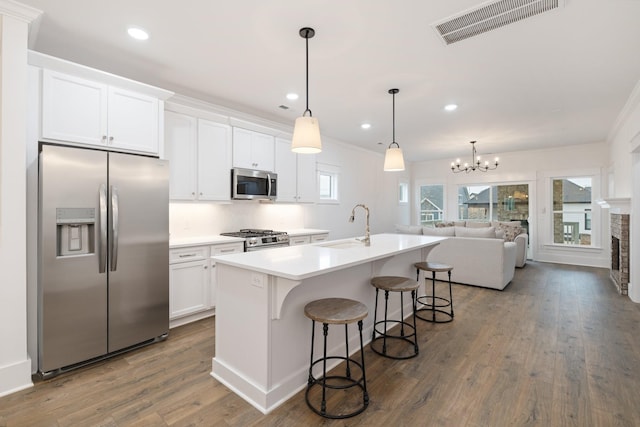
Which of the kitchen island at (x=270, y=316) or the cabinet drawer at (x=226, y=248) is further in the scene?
the cabinet drawer at (x=226, y=248)

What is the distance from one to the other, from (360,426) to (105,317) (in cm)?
218

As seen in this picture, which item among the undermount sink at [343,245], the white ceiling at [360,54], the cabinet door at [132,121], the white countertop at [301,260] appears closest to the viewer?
the white countertop at [301,260]

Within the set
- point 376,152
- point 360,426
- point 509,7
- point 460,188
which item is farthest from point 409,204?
point 360,426

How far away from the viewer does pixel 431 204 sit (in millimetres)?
9031

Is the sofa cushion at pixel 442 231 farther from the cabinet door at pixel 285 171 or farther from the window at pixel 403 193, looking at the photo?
the window at pixel 403 193

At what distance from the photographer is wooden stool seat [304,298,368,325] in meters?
1.87

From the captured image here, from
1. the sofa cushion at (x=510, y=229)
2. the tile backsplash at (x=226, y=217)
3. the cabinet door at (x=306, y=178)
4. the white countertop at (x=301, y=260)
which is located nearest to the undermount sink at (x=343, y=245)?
the white countertop at (x=301, y=260)

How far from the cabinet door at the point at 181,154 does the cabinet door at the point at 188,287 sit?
822 mm

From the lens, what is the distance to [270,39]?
102 inches

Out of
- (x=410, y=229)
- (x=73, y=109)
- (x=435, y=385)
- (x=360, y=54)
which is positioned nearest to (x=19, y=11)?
(x=73, y=109)

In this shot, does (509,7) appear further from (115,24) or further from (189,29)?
(115,24)

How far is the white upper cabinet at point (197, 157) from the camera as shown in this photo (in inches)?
140

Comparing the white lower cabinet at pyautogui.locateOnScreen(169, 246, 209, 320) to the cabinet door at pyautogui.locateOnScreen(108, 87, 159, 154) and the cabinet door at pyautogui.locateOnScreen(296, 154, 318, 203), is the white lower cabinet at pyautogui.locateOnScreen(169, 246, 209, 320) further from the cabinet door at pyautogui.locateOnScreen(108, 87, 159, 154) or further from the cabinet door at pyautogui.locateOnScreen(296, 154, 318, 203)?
the cabinet door at pyautogui.locateOnScreen(296, 154, 318, 203)

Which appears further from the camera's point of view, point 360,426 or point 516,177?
point 516,177
